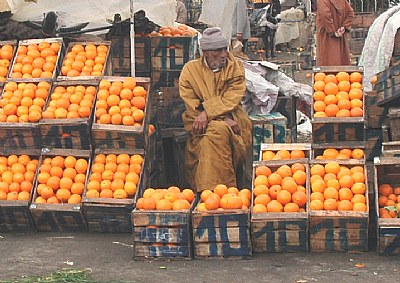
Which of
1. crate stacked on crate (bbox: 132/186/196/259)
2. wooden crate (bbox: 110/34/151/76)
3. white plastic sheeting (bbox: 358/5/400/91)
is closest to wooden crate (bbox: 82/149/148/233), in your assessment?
crate stacked on crate (bbox: 132/186/196/259)

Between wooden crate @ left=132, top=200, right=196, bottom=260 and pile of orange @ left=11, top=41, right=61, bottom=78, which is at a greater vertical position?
pile of orange @ left=11, top=41, right=61, bottom=78

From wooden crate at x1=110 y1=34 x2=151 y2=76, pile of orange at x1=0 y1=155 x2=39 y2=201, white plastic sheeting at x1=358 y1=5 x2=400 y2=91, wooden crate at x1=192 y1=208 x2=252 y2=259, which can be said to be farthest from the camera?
white plastic sheeting at x1=358 y1=5 x2=400 y2=91

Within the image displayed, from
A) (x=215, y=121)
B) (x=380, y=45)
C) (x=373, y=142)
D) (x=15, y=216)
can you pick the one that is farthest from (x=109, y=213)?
(x=380, y=45)

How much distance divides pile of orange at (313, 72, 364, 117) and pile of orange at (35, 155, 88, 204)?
2203mm

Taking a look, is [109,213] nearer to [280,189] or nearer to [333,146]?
[280,189]

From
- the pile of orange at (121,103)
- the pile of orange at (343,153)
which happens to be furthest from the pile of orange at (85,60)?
the pile of orange at (343,153)

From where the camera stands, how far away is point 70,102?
8.61m

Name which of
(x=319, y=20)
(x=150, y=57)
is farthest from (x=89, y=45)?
(x=319, y=20)

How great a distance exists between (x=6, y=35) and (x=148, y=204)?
3720 mm

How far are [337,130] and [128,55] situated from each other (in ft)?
8.82

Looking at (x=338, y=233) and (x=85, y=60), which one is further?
(x=85, y=60)

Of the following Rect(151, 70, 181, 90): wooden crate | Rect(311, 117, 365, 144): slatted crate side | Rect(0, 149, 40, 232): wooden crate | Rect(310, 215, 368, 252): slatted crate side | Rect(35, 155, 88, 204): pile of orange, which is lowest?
Rect(310, 215, 368, 252): slatted crate side

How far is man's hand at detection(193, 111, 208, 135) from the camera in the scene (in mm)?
8727

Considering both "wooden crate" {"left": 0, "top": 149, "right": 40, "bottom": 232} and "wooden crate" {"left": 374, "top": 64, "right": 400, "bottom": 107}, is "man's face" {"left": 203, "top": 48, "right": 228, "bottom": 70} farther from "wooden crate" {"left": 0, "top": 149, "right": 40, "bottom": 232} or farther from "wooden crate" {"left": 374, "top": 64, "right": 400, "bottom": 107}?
"wooden crate" {"left": 0, "top": 149, "right": 40, "bottom": 232}
